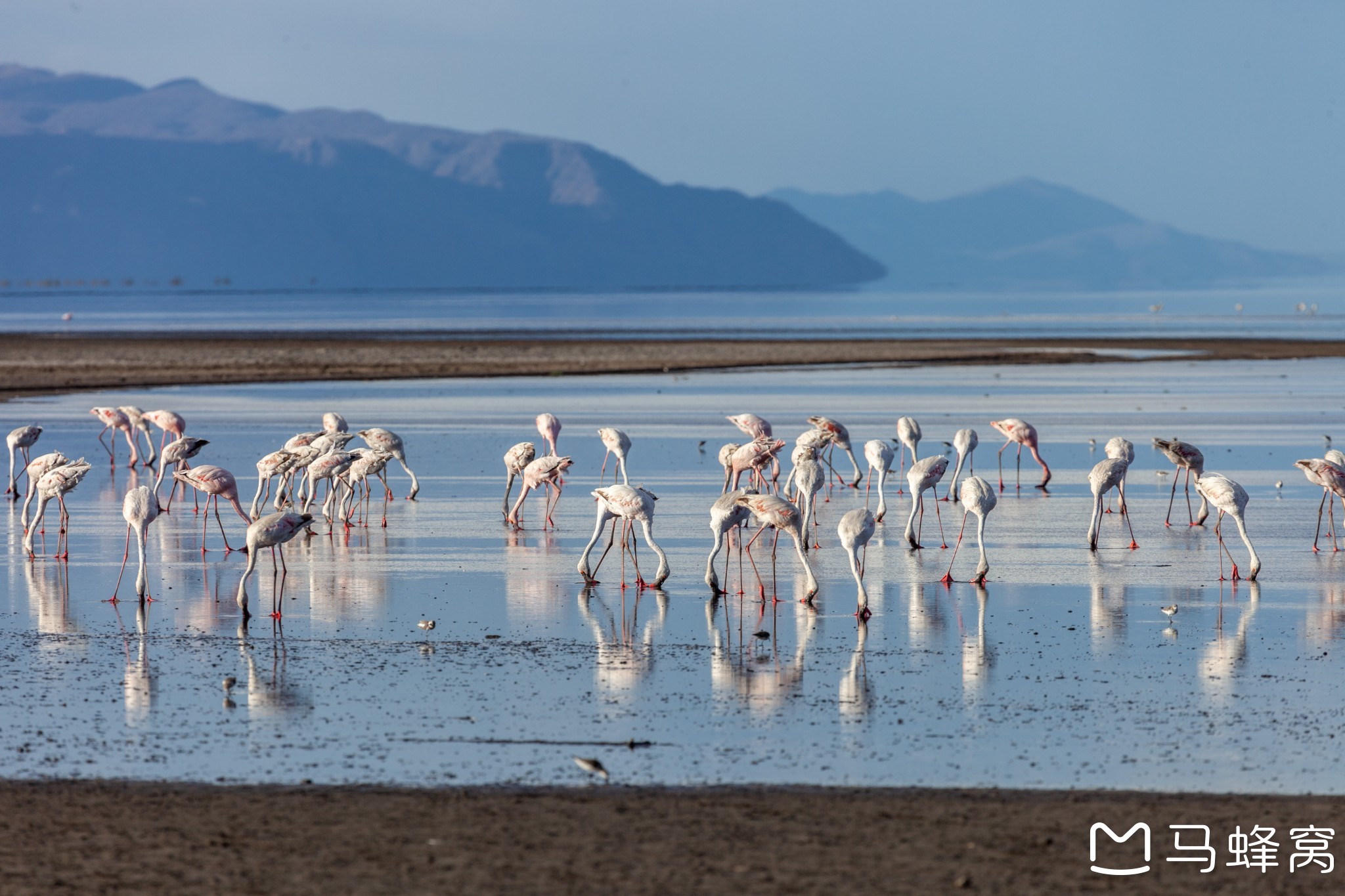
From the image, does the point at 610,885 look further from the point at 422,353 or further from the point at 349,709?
the point at 422,353

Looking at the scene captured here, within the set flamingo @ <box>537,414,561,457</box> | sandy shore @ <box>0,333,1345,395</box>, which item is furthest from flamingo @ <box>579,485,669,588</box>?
sandy shore @ <box>0,333,1345,395</box>

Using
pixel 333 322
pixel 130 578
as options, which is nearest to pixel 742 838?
pixel 130 578

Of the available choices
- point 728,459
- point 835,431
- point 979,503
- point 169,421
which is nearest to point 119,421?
point 169,421

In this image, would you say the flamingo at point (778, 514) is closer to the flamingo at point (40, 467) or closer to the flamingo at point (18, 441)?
the flamingo at point (40, 467)

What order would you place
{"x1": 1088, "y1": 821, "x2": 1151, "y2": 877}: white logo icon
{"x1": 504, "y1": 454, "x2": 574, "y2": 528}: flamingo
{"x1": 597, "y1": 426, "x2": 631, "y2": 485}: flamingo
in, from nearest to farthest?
{"x1": 1088, "y1": 821, "x2": 1151, "y2": 877}: white logo icon, {"x1": 504, "y1": 454, "x2": 574, "y2": 528}: flamingo, {"x1": 597, "y1": 426, "x2": 631, "y2": 485}: flamingo

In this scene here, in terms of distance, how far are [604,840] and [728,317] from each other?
82.6m

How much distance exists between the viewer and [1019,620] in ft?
35.2

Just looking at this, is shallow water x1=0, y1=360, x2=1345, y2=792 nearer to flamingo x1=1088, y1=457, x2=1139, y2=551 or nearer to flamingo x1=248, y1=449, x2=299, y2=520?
flamingo x1=1088, y1=457, x2=1139, y2=551

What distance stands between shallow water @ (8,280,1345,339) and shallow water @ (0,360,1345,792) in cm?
4604

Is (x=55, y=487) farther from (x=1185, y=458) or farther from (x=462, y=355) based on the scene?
(x=462, y=355)

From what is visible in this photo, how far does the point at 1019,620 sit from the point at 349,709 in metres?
4.63

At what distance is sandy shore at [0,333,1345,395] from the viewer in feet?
128

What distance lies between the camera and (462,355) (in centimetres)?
4753

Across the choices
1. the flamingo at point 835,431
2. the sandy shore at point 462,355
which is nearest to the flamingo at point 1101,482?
the flamingo at point 835,431
